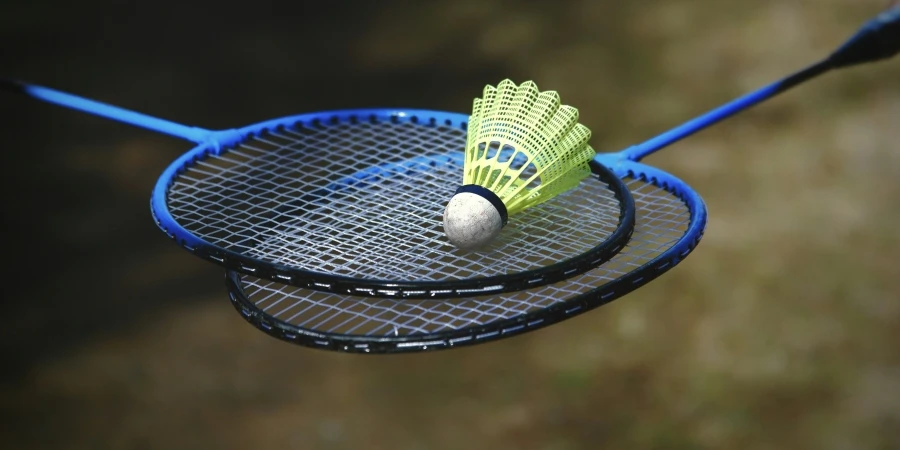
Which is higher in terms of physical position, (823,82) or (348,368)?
(823,82)

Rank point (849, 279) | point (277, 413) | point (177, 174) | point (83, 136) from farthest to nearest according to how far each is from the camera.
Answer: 1. point (83, 136)
2. point (849, 279)
3. point (277, 413)
4. point (177, 174)

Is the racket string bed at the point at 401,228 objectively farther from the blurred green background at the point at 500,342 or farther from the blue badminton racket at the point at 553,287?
the blurred green background at the point at 500,342

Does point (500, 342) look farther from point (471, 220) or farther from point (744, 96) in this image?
point (471, 220)

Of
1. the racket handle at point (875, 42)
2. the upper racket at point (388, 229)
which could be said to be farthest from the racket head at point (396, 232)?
the racket handle at point (875, 42)

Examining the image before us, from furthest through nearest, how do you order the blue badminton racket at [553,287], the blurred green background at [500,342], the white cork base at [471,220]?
the blurred green background at [500,342], the white cork base at [471,220], the blue badminton racket at [553,287]

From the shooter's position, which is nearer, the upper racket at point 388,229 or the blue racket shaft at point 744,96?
the upper racket at point 388,229

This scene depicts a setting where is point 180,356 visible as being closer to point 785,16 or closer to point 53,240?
point 53,240

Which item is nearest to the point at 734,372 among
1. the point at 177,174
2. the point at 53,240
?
the point at 177,174

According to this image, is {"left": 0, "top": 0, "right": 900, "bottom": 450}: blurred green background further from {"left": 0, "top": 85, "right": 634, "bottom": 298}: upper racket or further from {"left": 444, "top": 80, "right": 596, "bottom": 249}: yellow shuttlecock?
{"left": 444, "top": 80, "right": 596, "bottom": 249}: yellow shuttlecock
